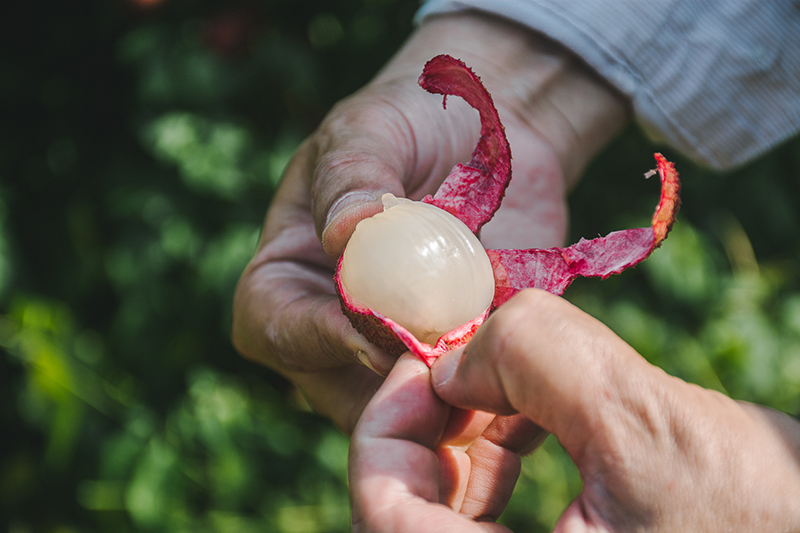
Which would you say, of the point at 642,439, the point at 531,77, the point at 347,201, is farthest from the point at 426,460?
the point at 531,77

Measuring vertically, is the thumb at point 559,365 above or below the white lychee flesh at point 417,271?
above

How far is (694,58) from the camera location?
112 cm

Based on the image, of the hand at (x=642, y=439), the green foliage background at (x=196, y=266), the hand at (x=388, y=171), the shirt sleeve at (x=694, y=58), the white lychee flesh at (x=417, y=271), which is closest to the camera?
the hand at (x=642, y=439)

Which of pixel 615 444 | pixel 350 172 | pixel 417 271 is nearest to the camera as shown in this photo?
pixel 615 444

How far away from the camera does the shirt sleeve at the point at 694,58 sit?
1079 mm

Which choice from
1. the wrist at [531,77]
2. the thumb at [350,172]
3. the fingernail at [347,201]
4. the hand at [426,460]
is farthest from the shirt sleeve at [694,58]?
the hand at [426,460]

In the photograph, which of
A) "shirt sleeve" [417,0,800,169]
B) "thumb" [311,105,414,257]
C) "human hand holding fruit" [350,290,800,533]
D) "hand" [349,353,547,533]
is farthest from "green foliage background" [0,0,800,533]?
"human hand holding fruit" [350,290,800,533]

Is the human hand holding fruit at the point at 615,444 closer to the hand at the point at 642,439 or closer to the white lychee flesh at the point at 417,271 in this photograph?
the hand at the point at 642,439

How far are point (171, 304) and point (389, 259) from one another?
90 cm

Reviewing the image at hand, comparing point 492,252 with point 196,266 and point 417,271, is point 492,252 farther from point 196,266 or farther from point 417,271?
point 196,266

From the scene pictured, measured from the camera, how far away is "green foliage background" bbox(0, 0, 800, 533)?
1.18m

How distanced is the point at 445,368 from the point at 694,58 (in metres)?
0.88

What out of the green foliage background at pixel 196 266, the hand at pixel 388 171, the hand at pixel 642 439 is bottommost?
the green foliage background at pixel 196 266

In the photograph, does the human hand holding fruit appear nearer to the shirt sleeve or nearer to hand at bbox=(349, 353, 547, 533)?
hand at bbox=(349, 353, 547, 533)
